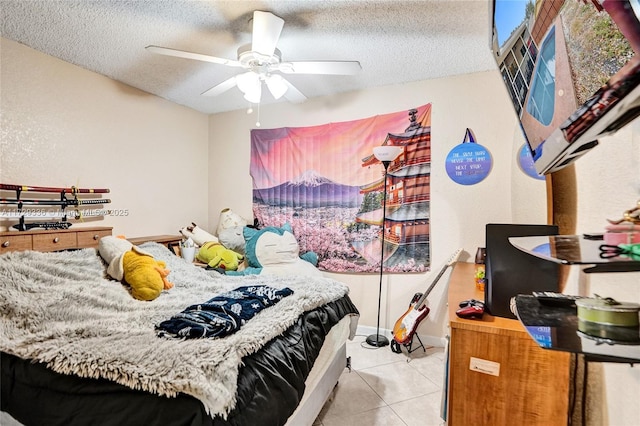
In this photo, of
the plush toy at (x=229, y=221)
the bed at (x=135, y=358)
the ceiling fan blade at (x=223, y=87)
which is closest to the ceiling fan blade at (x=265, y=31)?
the ceiling fan blade at (x=223, y=87)

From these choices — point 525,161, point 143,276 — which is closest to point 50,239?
point 143,276

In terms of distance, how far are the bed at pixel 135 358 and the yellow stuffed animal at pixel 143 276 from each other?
0.08m

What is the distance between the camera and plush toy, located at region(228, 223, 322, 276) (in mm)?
3125

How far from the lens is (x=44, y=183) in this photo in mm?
2480

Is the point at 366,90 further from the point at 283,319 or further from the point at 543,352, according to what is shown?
the point at 543,352

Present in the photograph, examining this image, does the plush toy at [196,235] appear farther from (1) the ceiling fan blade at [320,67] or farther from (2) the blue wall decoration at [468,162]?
(2) the blue wall decoration at [468,162]

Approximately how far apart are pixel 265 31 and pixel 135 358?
1.81 metres

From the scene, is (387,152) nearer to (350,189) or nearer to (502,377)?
(350,189)

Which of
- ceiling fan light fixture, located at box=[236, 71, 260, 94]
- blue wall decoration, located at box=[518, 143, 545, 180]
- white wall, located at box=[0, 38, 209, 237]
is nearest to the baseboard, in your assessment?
blue wall decoration, located at box=[518, 143, 545, 180]

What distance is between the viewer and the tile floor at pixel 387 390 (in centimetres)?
193

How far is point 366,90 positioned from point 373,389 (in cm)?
272

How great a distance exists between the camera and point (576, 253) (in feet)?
1.62

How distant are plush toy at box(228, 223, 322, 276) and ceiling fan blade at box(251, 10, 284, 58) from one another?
1.81 m

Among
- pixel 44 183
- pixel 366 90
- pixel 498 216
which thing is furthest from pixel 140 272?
pixel 498 216
